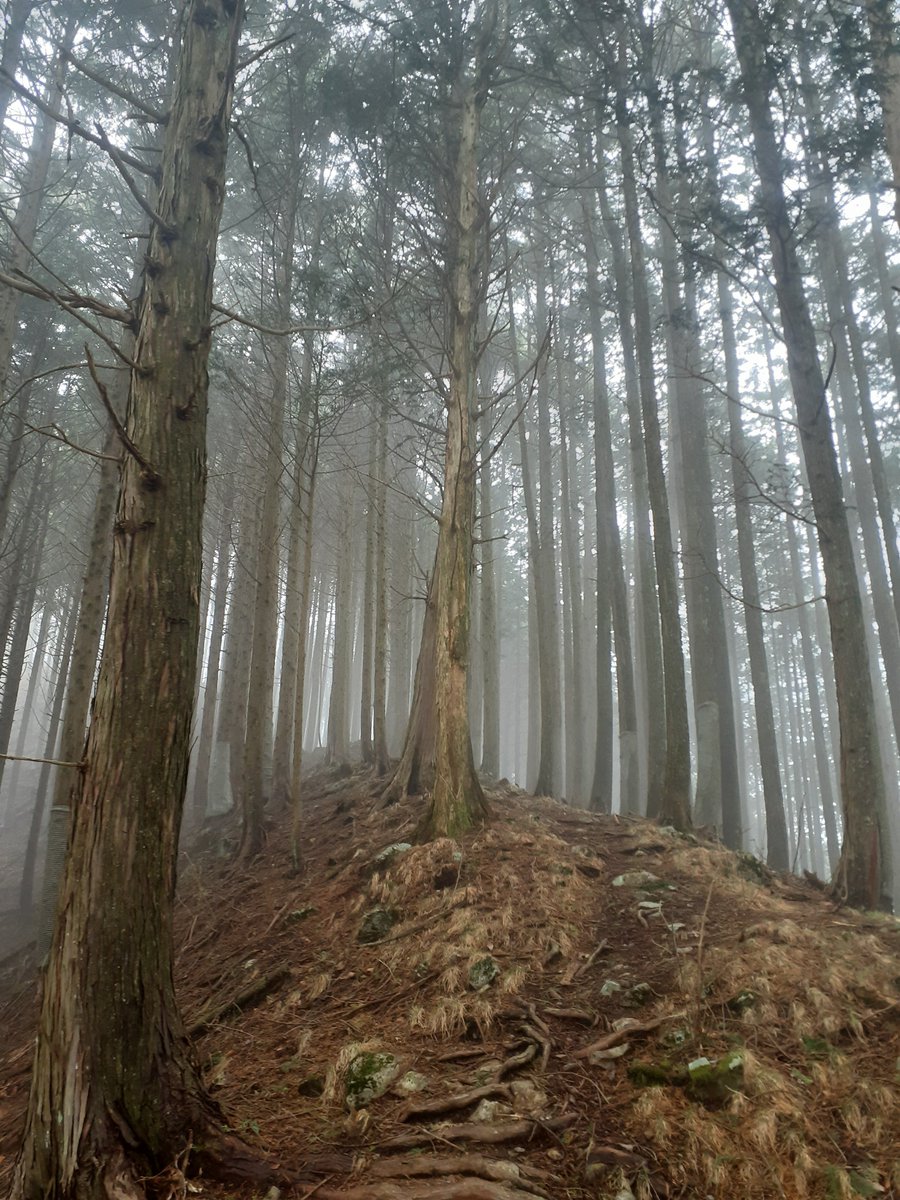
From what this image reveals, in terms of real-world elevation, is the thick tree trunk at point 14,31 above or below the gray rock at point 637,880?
above

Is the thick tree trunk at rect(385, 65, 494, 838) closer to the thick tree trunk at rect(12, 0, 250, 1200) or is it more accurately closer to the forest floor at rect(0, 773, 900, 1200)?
the forest floor at rect(0, 773, 900, 1200)

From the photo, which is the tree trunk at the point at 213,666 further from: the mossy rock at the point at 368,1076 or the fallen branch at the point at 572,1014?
the fallen branch at the point at 572,1014

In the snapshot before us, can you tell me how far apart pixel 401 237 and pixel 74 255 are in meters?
6.99

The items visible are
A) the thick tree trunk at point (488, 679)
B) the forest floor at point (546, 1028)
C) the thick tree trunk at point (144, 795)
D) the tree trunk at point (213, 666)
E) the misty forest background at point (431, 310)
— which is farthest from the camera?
the thick tree trunk at point (488, 679)

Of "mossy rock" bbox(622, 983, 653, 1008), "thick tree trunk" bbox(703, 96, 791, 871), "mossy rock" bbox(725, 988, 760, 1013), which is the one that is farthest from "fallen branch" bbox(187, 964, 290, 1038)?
"thick tree trunk" bbox(703, 96, 791, 871)

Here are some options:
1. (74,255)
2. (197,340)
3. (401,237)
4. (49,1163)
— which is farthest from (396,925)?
(74,255)

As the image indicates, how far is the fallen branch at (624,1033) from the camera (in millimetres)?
3752

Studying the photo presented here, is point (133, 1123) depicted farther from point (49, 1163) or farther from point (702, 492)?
point (702, 492)

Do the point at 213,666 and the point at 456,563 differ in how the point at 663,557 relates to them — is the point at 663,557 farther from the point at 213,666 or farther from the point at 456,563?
the point at 213,666

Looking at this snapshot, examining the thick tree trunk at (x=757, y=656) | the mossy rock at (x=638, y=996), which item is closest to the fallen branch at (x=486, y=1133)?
the mossy rock at (x=638, y=996)

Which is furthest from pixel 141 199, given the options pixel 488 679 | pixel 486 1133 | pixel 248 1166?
pixel 488 679

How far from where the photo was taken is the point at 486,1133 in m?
3.11

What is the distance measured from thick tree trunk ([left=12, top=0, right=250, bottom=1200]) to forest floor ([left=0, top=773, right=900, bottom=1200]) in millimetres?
368

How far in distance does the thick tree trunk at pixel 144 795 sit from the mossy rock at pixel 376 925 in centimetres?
270
